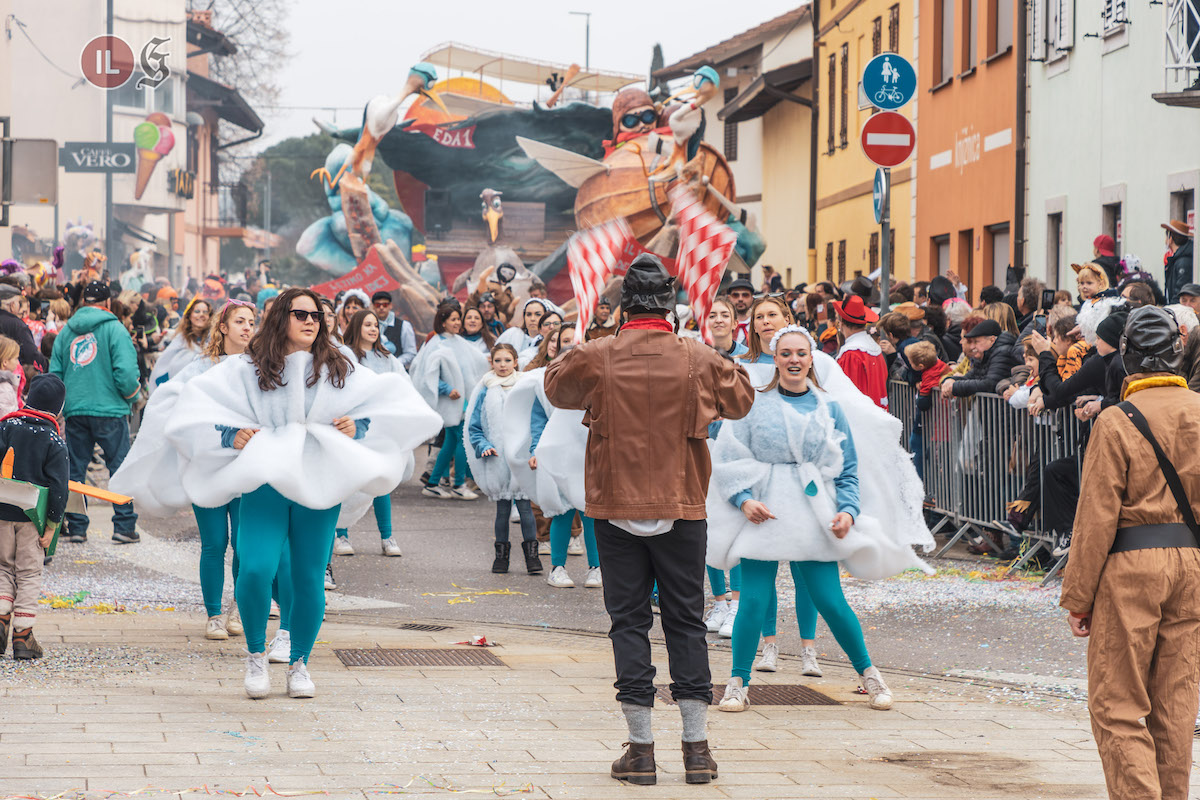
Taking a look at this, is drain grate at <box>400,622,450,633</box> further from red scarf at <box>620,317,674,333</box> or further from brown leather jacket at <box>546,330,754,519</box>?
red scarf at <box>620,317,674,333</box>

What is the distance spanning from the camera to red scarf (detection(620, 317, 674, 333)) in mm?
6199

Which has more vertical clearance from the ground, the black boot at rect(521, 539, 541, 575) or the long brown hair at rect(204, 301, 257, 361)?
the long brown hair at rect(204, 301, 257, 361)

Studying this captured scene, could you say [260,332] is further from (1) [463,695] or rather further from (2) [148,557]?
(2) [148,557]

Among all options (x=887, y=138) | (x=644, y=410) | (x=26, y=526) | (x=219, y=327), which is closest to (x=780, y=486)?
(x=644, y=410)

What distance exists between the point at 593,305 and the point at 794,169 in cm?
3445

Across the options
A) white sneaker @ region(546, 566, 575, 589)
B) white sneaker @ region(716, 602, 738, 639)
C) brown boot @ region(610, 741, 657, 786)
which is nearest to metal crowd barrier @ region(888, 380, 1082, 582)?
white sneaker @ region(716, 602, 738, 639)

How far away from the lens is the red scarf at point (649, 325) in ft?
20.3

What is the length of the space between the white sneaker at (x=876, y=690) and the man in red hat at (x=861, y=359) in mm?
4275

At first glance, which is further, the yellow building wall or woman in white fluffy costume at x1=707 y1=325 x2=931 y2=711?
the yellow building wall

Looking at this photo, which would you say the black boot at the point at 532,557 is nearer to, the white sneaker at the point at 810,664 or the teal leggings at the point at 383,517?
the teal leggings at the point at 383,517

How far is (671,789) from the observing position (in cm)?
601

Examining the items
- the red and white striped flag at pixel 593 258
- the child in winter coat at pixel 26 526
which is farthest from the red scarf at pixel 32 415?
the red and white striped flag at pixel 593 258

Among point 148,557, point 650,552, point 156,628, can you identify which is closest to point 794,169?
point 148,557

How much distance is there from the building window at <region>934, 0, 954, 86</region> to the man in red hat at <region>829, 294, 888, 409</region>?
48.3 ft
